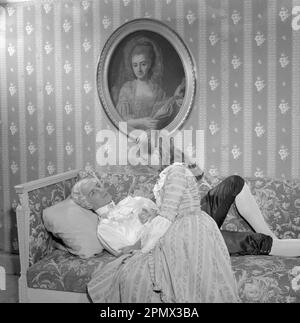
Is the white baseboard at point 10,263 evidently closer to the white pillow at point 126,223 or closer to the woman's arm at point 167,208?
the white pillow at point 126,223

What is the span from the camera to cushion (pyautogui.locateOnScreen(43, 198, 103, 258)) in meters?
3.14

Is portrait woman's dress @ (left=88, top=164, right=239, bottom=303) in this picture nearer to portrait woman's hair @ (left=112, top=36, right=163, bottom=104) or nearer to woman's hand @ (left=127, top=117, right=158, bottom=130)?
woman's hand @ (left=127, top=117, right=158, bottom=130)

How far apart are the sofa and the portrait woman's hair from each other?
2.56 feet

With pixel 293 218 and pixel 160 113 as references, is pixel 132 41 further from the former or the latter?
pixel 293 218

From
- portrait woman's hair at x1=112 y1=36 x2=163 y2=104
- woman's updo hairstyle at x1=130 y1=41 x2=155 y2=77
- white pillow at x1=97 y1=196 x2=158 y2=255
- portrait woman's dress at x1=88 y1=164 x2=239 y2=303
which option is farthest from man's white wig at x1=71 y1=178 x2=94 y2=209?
woman's updo hairstyle at x1=130 y1=41 x2=155 y2=77

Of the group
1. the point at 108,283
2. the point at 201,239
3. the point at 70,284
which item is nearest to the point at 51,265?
the point at 70,284

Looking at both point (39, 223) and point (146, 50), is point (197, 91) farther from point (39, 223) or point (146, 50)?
point (39, 223)

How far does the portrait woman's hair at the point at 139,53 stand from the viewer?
3746mm

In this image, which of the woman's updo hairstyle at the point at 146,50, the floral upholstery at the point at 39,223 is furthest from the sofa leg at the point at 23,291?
the woman's updo hairstyle at the point at 146,50

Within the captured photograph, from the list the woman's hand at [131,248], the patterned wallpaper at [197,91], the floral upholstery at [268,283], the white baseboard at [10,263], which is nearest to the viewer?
the floral upholstery at [268,283]

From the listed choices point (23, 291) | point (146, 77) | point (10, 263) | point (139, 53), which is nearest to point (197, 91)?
point (146, 77)

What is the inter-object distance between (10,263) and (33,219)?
1.26 meters

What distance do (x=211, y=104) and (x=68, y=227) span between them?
1.43 metres

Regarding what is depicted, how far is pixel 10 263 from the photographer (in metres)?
4.23
